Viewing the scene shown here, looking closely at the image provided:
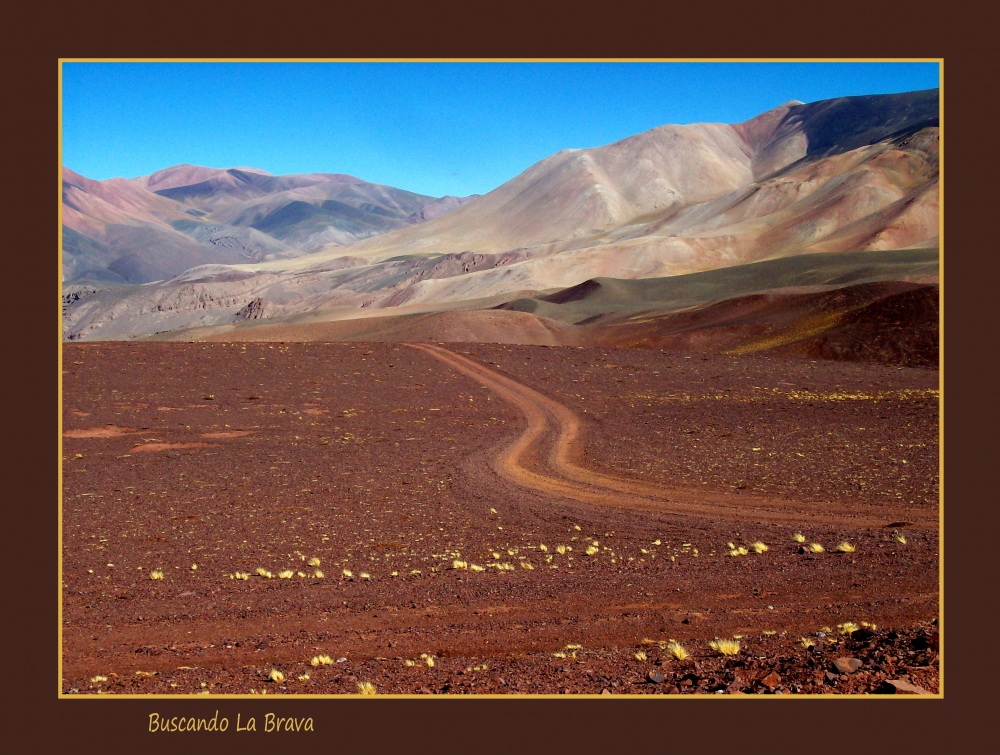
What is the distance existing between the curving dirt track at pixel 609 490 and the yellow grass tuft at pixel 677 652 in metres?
5.87

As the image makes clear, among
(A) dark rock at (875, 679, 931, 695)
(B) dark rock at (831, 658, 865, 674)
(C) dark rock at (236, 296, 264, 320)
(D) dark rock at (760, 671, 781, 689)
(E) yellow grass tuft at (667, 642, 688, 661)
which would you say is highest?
(C) dark rock at (236, 296, 264, 320)

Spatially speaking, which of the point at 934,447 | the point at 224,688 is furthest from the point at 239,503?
the point at 934,447

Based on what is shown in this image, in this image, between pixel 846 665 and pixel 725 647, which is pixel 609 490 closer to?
pixel 725 647

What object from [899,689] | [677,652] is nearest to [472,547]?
[677,652]

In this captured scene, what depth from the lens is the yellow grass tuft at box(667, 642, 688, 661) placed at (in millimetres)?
6711

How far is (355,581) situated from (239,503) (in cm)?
459

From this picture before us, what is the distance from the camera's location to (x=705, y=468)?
15938mm

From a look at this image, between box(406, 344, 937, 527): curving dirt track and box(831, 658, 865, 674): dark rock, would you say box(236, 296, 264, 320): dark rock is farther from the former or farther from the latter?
box(831, 658, 865, 674): dark rock

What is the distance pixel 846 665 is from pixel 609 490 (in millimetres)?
8440

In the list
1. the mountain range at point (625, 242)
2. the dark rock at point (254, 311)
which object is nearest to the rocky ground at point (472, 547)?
the mountain range at point (625, 242)

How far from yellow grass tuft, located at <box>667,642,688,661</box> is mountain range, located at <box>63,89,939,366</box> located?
3662cm

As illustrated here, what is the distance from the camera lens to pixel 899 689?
5.37 meters

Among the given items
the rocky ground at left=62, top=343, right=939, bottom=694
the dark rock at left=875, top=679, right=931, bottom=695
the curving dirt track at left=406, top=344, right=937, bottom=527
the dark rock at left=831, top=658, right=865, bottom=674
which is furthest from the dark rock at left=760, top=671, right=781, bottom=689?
the curving dirt track at left=406, top=344, right=937, bottom=527

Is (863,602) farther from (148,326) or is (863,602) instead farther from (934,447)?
(148,326)
